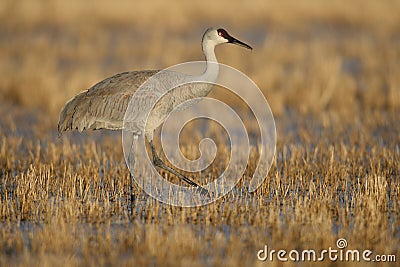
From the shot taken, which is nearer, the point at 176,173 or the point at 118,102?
the point at 118,102

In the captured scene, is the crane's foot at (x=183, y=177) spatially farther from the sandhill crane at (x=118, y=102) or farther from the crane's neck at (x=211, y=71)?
the crane's neck at (x=211, y=71)

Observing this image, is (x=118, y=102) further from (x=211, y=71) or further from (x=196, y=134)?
(x=196, y=134)

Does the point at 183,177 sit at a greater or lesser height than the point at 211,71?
lesser

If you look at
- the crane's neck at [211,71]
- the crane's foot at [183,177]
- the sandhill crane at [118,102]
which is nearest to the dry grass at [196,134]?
the crane's foot at [183,177]

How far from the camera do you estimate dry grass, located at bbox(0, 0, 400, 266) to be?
571 centimetres

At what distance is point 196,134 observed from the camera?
10430 mm

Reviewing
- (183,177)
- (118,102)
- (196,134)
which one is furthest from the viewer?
(196,134)

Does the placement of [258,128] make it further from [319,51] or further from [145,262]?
[145,262]

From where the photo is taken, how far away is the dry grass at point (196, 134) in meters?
5.71

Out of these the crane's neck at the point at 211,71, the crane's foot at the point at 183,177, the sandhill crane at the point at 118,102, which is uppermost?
the crane's neck at the point at 211,71

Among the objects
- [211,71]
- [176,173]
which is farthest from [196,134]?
[211,71]

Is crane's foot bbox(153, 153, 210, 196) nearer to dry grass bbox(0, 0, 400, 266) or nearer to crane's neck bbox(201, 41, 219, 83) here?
dry grass bbox(0, 0, 400, 266)

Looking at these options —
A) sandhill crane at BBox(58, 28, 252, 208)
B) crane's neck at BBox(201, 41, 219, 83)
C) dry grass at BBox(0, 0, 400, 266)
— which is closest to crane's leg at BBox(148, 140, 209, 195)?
sandhill crane at BBox(58, 28, 252, 208)

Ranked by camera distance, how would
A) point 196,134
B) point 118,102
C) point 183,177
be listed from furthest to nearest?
point 196,134, point 183,177, point 118,102
